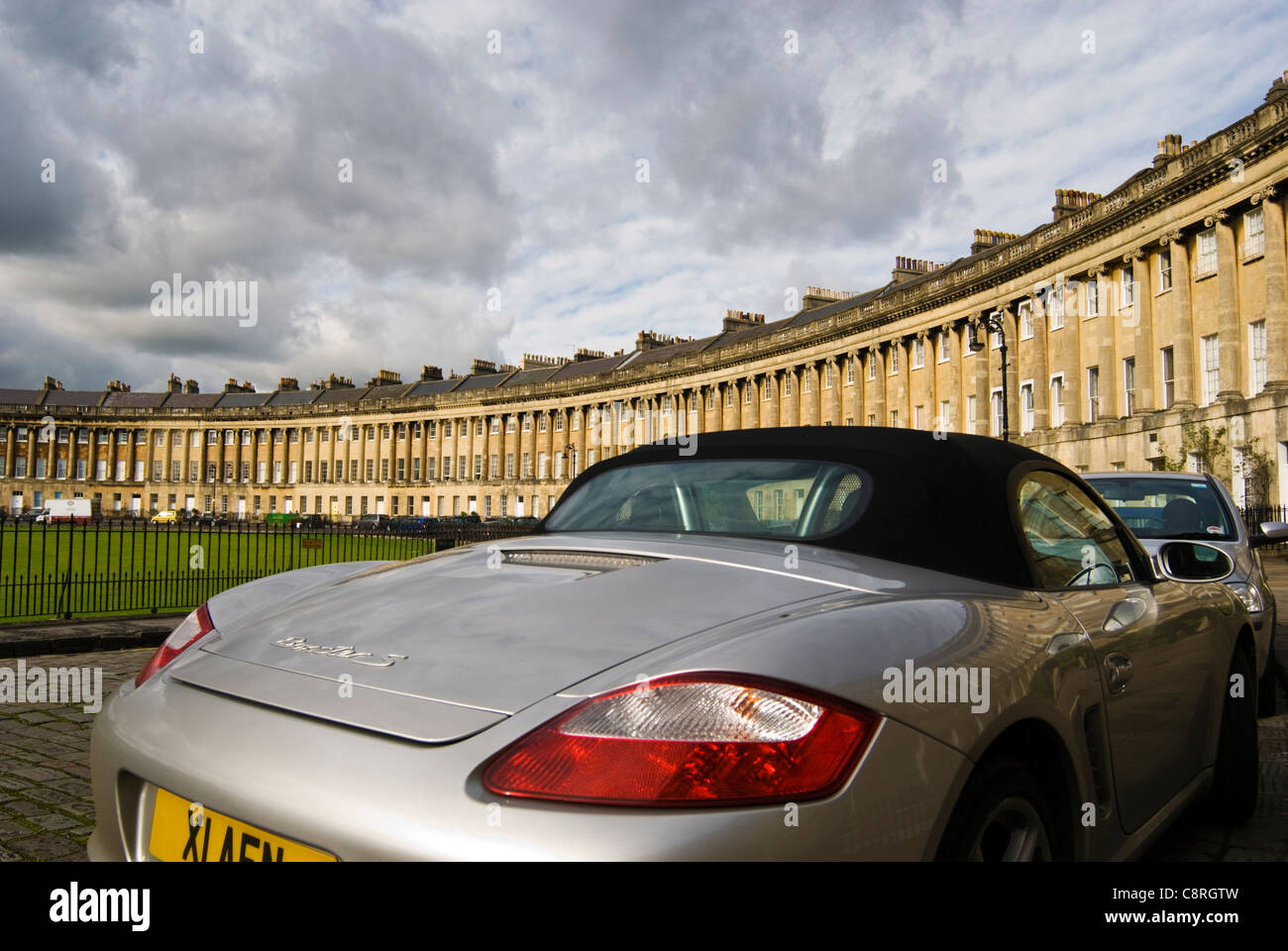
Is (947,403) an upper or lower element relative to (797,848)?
upper

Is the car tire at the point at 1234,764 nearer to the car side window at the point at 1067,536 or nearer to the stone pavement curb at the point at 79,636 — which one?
the car side window at the point at 1067,536

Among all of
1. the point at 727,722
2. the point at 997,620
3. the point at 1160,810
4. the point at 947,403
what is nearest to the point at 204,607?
the point at 727,722

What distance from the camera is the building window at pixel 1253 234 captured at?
30484 millimetres

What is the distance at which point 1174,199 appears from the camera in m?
34.3

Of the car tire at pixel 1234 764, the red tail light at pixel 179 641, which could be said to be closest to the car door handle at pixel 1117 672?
the car tire at pixel 1234 764

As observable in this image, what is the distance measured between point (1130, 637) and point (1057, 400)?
42.0 meters

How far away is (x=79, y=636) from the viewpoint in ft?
34.8

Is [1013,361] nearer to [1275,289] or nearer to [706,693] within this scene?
[1275,289]

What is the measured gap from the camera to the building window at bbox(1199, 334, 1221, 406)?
106 feet

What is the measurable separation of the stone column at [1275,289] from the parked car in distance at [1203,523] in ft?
82.7

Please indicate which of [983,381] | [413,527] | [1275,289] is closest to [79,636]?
[1275,289]

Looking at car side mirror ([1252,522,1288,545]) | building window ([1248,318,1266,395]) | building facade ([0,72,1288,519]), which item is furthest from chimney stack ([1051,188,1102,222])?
car side mirror ([1252,522,1288,545])
